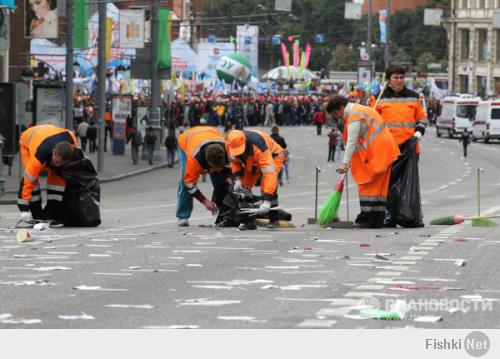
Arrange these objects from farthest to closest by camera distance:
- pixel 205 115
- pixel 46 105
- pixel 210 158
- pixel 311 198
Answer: pixel 205 115
pixel 46 105
pixel 311 198
pixel 210 158

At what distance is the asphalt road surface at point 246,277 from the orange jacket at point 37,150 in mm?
640

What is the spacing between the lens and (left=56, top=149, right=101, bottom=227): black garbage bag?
1875 cm

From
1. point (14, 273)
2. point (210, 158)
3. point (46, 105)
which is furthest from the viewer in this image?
point (46, 105)

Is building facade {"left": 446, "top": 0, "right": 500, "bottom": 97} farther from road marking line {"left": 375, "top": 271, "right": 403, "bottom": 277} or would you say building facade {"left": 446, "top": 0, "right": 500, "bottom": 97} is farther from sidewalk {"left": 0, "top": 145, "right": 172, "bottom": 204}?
road marking line {"left": 375, "top": 271, "right": 403, "bottom": 277}

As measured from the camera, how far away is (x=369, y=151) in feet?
58.9

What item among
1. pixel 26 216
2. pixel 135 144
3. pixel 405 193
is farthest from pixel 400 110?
→ pixel 135 144

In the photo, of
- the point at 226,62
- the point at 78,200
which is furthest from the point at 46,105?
the point at 226,62

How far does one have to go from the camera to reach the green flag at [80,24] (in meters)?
48.3

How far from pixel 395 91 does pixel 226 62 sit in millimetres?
73995

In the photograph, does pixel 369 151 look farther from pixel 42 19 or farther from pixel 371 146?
pixel 42 19

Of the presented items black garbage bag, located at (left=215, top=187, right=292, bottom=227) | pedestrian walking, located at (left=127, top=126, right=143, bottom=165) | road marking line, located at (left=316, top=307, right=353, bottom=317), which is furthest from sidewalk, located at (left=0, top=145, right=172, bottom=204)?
road marking line, located at (left=316, top=307, right=353, bottom=317)

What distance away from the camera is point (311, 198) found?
37219 mm

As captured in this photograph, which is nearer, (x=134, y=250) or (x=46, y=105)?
(x=134, y=250)

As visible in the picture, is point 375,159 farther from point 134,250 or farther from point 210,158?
point 134,250
